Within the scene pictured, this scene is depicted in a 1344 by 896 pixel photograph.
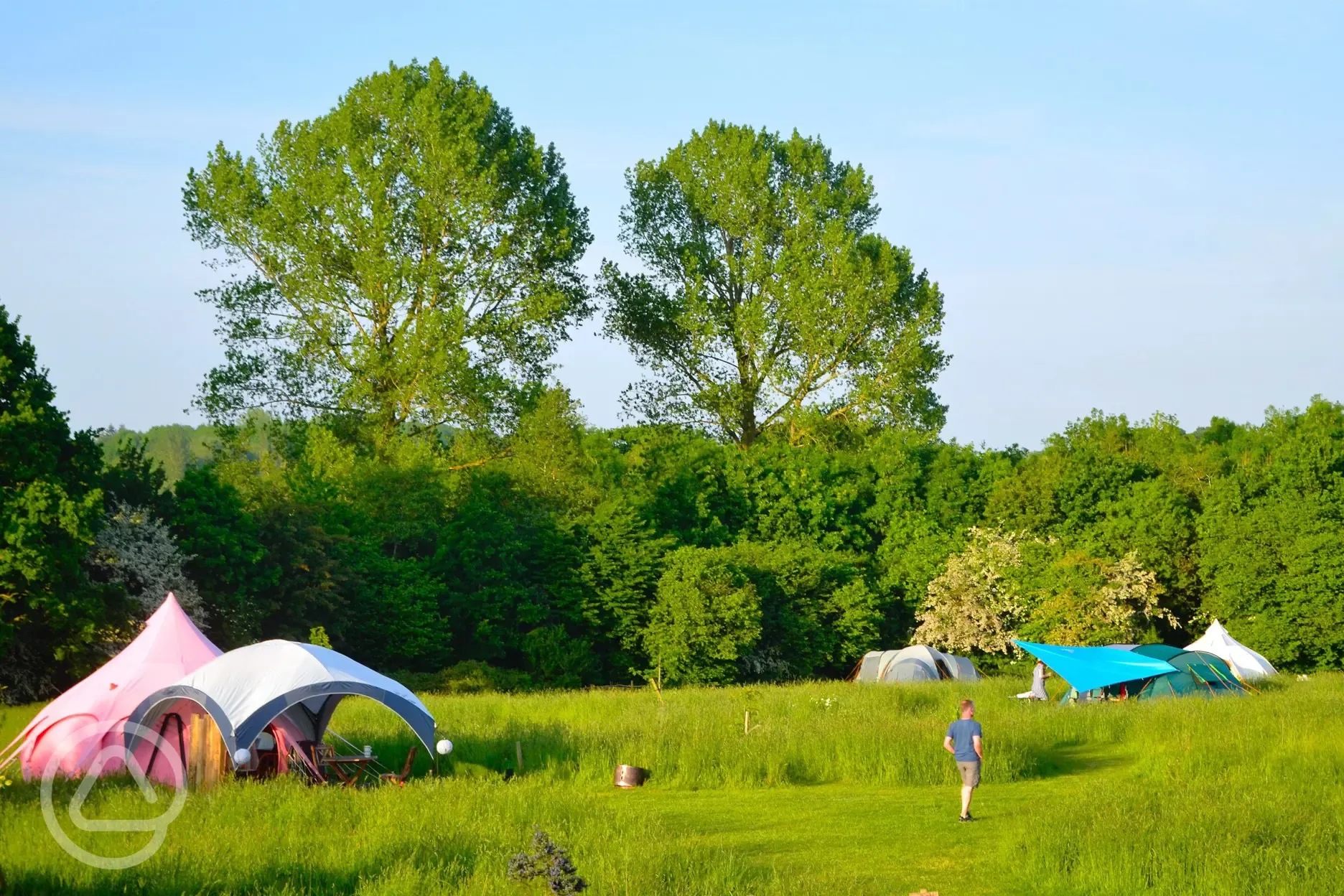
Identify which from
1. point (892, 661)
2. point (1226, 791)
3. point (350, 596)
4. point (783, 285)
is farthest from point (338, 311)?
point (1226, 791)

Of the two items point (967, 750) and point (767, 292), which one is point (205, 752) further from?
point (767, 292)

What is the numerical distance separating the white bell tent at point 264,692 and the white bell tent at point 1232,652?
89.5 ft

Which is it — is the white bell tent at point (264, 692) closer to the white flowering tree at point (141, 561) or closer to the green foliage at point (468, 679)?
the white flowering tree at point (141, 561)

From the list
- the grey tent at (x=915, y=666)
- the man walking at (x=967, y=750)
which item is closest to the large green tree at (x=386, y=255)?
the grey tent at (x=915, y=666)

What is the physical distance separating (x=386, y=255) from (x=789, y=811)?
3081 centimetres

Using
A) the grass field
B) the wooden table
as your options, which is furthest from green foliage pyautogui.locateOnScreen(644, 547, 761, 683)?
the wooden table

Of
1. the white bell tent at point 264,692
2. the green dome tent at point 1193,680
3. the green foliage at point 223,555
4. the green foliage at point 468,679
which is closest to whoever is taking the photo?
the white bell tent at point 264,692

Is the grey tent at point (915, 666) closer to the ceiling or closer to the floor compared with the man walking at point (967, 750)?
closer to the floor

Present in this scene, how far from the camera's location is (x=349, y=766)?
21.1m

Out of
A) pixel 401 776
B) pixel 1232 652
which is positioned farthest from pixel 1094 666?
pixel 401 776

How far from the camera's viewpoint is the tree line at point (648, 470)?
43.8 metres

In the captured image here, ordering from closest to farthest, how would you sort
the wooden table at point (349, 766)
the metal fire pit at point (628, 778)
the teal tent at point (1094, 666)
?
the wooden table at point (349, 766) → the metal fire pit at point (628, 778) → the teal tent at point (1094, 666)

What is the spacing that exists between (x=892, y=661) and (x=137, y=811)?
95.2 feet

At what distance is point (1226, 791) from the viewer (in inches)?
667
